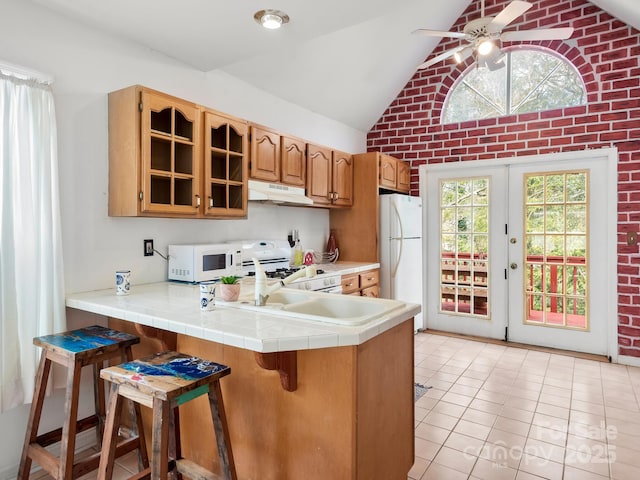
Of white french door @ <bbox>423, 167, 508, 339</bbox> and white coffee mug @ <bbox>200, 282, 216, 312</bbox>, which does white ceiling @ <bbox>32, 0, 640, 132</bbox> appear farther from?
white coffee mug @ <bbox>200, 282, 216, 312</bbox>

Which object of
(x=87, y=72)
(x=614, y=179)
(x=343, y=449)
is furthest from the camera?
(x=614, y=179)

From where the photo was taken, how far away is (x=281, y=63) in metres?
3.44

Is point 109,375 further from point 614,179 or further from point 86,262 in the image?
point 614,179

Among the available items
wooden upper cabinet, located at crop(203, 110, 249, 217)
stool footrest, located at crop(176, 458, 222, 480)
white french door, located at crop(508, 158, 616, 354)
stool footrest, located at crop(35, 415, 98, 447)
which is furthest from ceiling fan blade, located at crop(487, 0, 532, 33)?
stool footrest, located at crop(35, 415, 98, 447)

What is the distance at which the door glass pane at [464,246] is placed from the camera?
446cm

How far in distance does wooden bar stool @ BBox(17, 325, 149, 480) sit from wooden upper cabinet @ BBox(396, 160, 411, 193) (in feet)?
11.4

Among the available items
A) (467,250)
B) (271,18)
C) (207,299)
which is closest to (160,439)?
(207,299)

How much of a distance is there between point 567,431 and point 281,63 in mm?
3483

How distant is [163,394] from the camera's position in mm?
1408

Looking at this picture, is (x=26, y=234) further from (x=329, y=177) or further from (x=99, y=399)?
(x=329, y=177)

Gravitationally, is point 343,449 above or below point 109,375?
A: below

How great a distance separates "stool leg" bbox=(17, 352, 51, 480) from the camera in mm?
1865

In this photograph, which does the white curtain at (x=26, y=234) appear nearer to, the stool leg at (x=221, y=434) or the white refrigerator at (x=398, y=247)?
the stool leg at (x=221, y=434)

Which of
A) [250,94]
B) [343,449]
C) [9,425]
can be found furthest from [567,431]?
[250,94]
